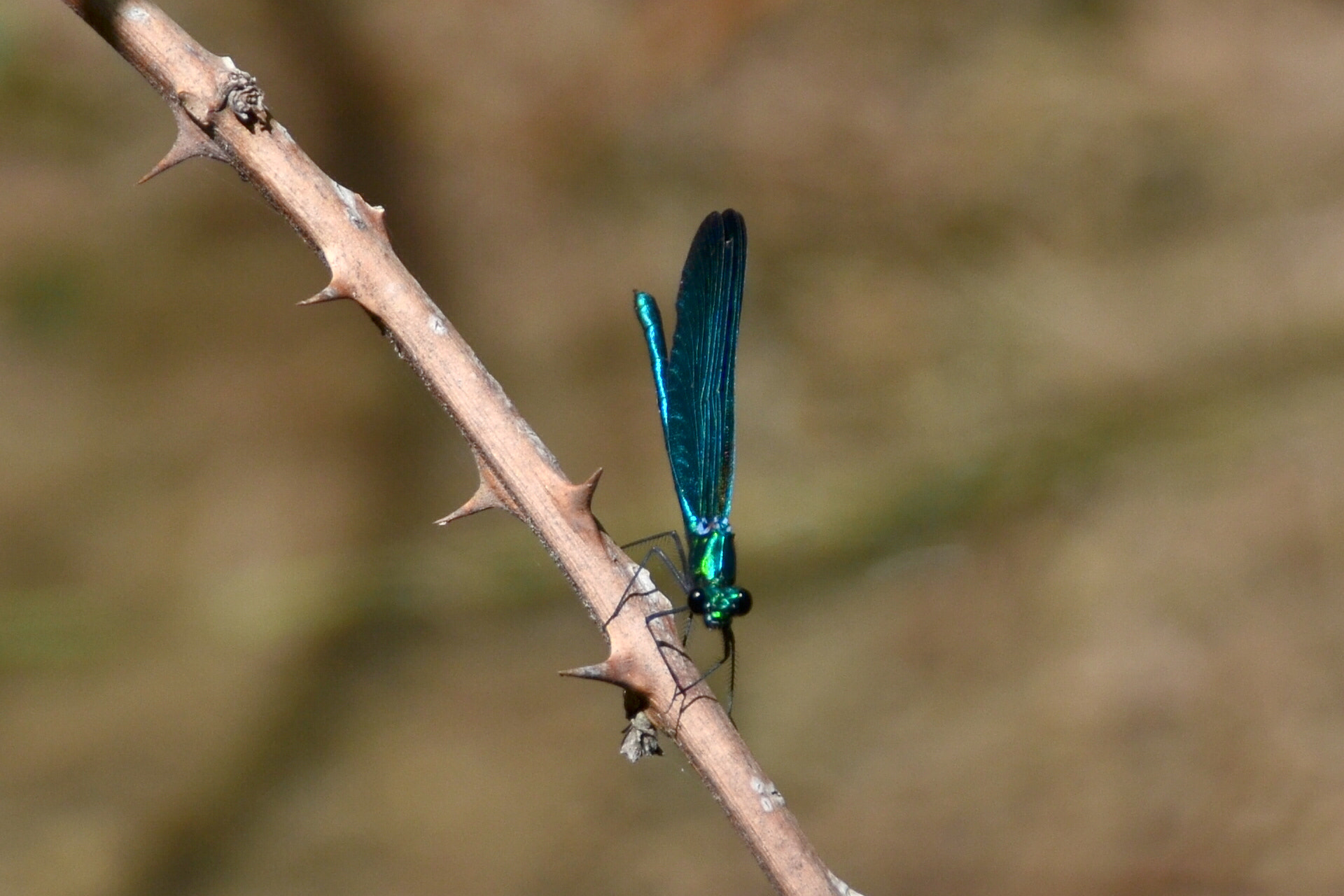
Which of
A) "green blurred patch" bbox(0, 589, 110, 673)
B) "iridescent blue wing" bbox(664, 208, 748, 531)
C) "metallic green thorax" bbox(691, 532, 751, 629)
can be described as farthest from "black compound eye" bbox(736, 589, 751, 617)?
"green blurred patch" bbox(0, 589, 110, 673)

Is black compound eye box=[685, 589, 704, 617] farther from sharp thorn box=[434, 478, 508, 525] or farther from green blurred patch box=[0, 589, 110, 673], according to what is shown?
green blurred patch box=[0, 589, 110, 673]

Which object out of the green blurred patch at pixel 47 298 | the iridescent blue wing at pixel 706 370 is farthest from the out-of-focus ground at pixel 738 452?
the iridescent blue wing at pixel 706 370

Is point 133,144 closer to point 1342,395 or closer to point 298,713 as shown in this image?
point 298,713

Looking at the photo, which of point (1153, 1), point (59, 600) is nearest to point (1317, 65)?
point (1153, 1)

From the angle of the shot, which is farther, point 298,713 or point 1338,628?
point 1338,628

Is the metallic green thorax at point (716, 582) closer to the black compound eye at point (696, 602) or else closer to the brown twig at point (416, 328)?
the black compound eye at point (696, 602)

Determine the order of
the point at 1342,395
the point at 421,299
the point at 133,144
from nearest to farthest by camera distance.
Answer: the point at 421,299
the point at 133,144
the point at 1342,395

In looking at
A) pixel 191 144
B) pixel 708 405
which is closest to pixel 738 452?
pixel 708 405
